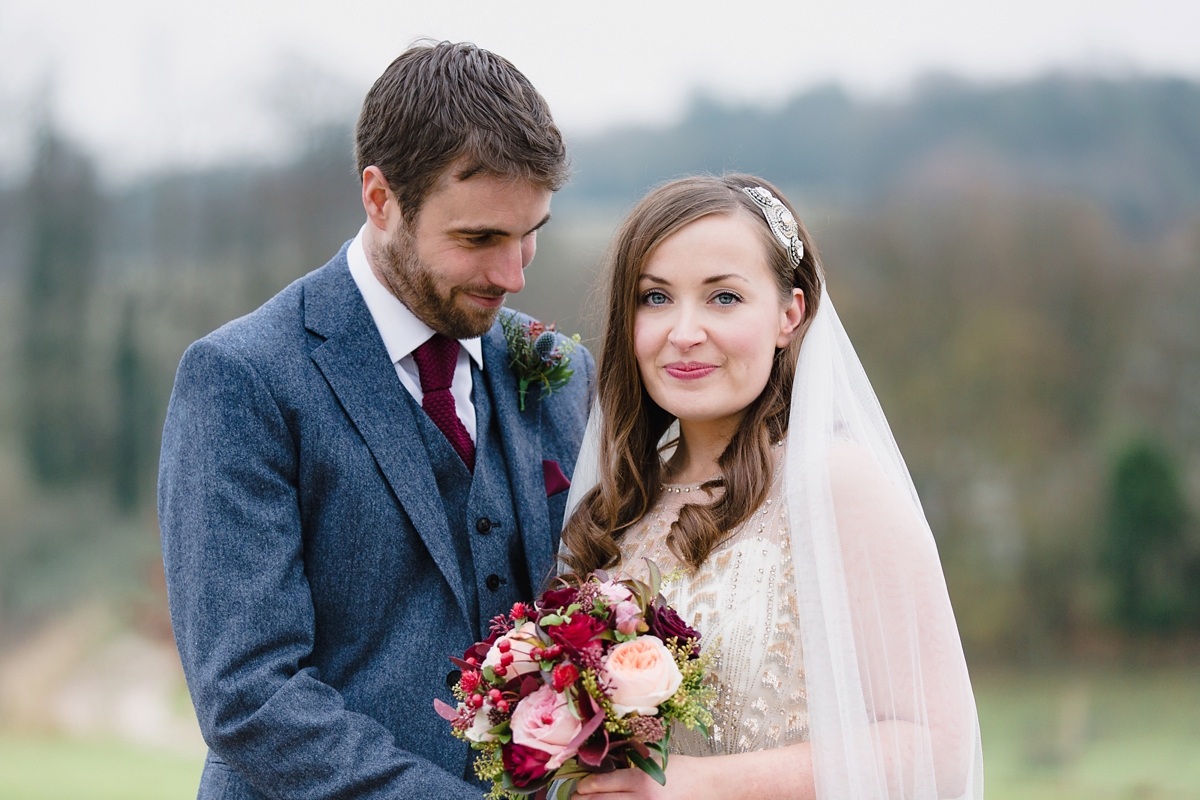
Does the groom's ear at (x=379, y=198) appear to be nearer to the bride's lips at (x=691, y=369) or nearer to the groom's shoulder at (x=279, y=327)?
the groom's shoulder at (x=279, y=327)

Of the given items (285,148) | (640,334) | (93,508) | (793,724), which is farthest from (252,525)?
(93,508)

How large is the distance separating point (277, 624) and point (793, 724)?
125 cm

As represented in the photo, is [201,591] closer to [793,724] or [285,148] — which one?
[793,724]

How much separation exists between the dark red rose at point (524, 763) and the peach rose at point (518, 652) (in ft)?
0.49

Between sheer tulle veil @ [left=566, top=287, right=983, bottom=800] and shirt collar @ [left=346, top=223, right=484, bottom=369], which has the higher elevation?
shirt collar @ [left=346, top=223, right=484, bottom=369]

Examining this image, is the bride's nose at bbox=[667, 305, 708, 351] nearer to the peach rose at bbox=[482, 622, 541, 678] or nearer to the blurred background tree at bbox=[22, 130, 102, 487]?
the peach rose at bbox=[482, 622, 541, 678]

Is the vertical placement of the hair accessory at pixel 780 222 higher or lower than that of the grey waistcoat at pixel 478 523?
higher

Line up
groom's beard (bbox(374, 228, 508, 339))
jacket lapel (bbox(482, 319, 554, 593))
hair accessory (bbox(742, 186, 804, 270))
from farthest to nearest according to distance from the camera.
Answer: jacket lapel (bbox(482, 319, 554, 593)) < groom's beard (bbox(374, 228, 508, 339)) < hair accessory (bbox(742, 186, 804, 270))

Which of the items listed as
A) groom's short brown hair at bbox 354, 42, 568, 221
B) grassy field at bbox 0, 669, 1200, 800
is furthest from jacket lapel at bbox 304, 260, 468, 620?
grassy field at bbox 0, 669, 1200, 800

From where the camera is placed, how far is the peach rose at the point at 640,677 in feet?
6.59

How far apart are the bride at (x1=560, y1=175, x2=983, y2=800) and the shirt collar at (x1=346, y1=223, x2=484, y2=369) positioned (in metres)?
0.54

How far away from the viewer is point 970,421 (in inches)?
471

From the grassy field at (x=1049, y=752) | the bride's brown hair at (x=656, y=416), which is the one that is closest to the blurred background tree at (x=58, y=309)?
the grassy field at (x=1049, y=752)

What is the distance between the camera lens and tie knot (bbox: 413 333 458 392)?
2910mm
